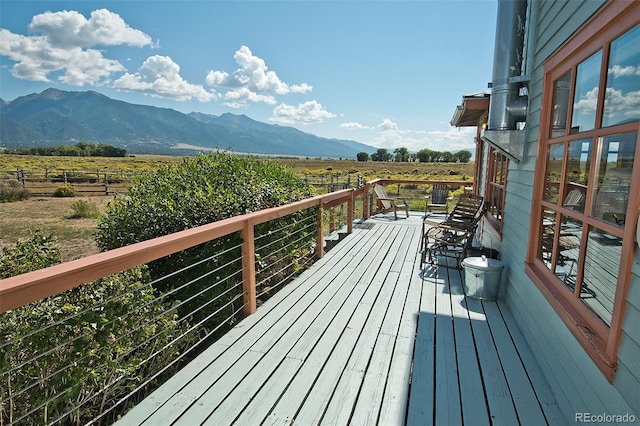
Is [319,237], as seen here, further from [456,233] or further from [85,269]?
[85,269]

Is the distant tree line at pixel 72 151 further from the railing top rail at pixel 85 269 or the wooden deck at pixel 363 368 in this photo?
the wooden deck at pixel 363 368

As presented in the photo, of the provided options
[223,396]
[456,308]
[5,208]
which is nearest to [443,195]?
[456,308]

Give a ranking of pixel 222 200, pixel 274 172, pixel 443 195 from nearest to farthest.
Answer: pixel 222 200
pixel 274 172
pixel 443 195

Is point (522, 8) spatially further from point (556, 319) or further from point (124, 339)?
point (124, 339)

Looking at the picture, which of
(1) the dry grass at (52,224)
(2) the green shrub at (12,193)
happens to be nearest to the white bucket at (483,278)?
(1) the dry grass at (52,224)

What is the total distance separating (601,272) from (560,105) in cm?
116

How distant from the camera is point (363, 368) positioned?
2.16 meters

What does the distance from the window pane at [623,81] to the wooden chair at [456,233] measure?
9.02 feet

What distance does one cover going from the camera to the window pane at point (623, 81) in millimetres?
1357

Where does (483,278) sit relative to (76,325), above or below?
below

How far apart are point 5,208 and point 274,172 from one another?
14773 millimetres

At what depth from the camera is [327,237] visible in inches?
238

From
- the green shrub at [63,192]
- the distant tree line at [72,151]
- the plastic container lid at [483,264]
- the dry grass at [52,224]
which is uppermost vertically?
the distant tree line at [72,151]

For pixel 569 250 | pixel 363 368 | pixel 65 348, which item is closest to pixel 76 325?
pixel 65 348
